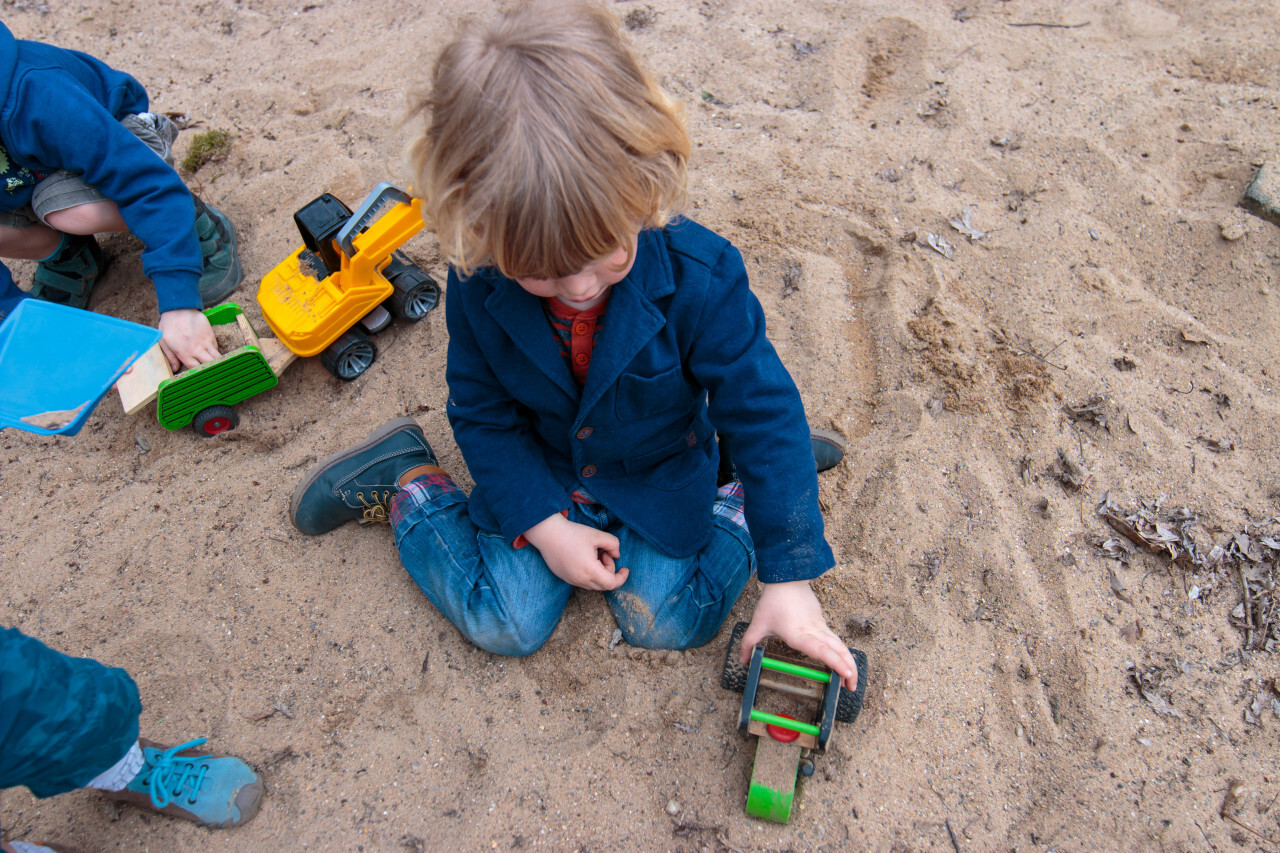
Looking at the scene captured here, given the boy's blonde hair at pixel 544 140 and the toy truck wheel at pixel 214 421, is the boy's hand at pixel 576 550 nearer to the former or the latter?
the boy's blonde hair at pixel 544 140

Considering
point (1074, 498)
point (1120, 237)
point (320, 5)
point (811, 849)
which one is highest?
point (320, 5)

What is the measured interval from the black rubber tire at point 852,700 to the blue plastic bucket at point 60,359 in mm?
1860

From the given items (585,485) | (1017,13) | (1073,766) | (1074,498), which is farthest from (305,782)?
(1017,13)

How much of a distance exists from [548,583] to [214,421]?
107 cm

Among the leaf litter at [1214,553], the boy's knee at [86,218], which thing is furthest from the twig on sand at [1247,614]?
the boy's knee at [86,218]

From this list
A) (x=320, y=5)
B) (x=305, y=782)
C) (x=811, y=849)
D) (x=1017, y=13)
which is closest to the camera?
(x=811, y=849)

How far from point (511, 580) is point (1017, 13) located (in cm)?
277

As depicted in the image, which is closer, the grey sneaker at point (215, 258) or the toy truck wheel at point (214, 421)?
the toy truck wheel at point (214, 421)

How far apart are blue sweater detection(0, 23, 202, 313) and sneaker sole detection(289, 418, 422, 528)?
2.09ft

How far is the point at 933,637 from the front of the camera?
1.57 meters

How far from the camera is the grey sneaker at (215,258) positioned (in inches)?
88.7

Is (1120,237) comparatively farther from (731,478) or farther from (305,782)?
(305,782)

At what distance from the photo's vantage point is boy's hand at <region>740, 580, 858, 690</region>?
4.42ft

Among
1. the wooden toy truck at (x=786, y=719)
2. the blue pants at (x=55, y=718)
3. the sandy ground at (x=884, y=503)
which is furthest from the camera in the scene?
the sandy ground at (x=884, y=503)
